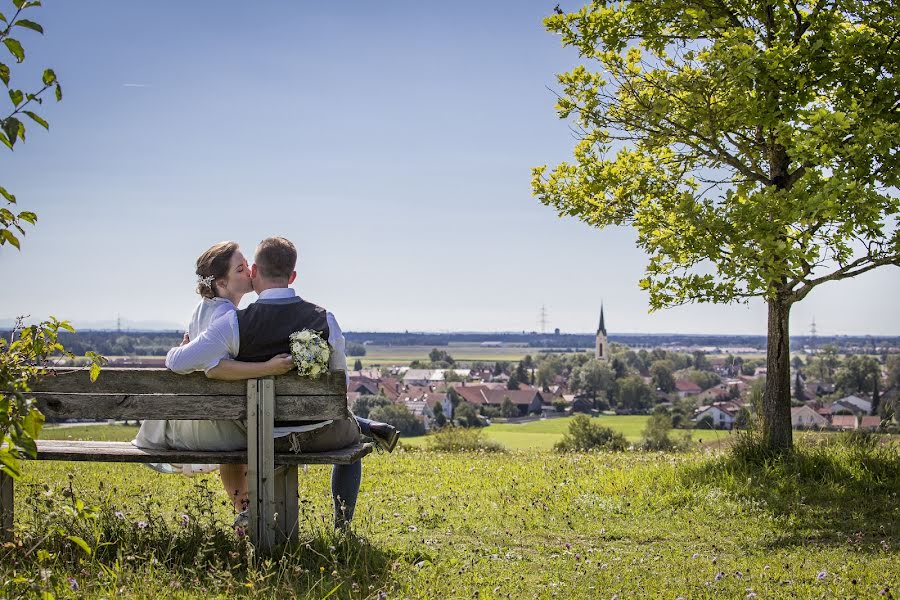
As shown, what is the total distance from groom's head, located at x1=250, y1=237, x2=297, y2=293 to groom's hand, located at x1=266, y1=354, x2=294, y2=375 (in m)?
0.62

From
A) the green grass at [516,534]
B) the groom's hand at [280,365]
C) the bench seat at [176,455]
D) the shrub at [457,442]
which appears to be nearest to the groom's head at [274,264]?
the groom's hand at [280,365]

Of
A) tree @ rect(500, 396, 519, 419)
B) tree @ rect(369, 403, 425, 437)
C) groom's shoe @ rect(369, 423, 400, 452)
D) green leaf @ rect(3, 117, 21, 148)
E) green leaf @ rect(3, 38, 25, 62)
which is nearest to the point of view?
green leaf @ rect(3, 117, 21, 148)

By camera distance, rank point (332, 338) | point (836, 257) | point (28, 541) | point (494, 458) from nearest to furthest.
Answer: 1. point (28, 541)
2. point (332, 338)
3. point (836, 257)
4. point (494, 458)

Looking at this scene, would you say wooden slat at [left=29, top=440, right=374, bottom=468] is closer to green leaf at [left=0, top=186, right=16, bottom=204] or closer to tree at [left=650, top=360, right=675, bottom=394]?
green leaf at [left=0, top=186, right=16, bottom=204]

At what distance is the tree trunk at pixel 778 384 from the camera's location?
30.5 feet

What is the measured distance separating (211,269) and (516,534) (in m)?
3.19

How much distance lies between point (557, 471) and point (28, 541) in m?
6.21

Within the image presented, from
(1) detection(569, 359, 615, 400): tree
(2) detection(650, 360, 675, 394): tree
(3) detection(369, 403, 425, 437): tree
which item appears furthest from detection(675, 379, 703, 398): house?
(3) detection(369, 403, 425, 437): tree

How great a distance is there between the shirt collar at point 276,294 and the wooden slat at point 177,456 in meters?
1.01

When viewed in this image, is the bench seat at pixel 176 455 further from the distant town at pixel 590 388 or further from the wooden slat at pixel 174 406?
the distant town at pixel 590 388

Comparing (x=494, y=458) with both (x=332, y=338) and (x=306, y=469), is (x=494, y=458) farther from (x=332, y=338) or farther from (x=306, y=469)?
(x=332, y=338)

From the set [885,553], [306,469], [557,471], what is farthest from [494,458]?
[885,553]

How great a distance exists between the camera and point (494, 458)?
12.1 metres

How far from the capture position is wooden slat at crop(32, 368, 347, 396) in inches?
199
